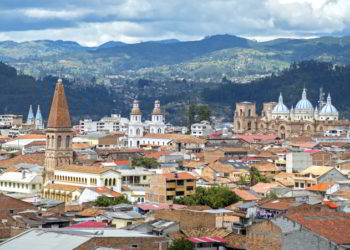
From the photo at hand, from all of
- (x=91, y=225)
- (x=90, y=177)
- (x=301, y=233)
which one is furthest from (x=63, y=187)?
(x=301, y=233)

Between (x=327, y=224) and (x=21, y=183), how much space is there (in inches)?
1809

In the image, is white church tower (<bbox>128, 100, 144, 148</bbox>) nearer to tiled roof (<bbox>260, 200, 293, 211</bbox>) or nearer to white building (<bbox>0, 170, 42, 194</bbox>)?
white building (<bbox>0, 170, 42, 194</bbox>)

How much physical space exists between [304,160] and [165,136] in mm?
58390

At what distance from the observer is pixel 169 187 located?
86.8 meters

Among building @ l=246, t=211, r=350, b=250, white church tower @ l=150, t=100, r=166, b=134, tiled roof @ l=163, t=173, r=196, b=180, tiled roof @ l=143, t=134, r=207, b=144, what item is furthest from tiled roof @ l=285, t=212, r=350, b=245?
white church tower @ l=150, t=100, r=166, b=134

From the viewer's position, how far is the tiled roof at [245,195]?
81875mm

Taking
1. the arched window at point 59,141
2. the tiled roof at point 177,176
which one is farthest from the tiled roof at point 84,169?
the tiled roof at point 177,176

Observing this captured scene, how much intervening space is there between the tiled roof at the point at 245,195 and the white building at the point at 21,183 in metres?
21.0

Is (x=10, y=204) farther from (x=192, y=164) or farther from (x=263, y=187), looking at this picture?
(x=192, y=164)

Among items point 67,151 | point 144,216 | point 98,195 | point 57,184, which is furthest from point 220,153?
point 144,216

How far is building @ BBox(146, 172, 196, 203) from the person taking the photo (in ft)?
283

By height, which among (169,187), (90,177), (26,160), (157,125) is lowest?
(169,187)

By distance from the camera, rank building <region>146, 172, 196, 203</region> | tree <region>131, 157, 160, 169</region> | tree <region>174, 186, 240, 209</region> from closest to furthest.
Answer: tree <region>174, 186, 240, 209</region> < building <region>146, 172, 196, 203</region> < tree <region>131, 157, 160, 169</region>

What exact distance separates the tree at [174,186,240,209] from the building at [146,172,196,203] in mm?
3715
